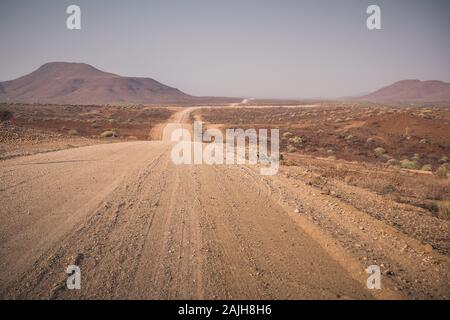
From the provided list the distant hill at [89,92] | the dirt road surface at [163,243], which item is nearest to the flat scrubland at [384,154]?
the dirt road surface at [163,243]

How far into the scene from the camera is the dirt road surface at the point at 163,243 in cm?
405

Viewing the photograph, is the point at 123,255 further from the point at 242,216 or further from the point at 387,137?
the point at 387,137

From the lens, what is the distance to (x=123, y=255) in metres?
4.77

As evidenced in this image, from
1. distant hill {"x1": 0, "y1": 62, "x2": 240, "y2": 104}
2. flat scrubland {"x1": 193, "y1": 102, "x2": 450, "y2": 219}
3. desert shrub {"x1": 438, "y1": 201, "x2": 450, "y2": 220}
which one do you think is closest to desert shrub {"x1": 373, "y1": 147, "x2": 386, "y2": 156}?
flat scrubland {"x1": 193, "y1": 102, "x2": 450, "y2": 219}

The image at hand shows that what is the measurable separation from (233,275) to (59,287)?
2157 millimetres

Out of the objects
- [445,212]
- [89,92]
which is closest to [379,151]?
[445,212]

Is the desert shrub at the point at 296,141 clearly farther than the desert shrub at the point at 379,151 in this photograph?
Yes

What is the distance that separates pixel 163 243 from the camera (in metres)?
5.22

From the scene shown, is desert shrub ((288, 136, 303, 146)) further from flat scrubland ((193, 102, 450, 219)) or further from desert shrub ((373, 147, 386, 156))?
desert shrub ((373, 147, 386, 156))

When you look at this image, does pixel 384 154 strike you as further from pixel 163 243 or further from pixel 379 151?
pixel 163 243

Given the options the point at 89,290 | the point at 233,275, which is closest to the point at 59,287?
the point at 89,290

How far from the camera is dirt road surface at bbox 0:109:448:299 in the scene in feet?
13.3

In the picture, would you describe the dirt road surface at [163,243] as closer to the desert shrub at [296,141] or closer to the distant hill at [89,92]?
the desert shrub at [296,141]

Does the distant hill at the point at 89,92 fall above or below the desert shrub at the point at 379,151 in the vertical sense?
above
